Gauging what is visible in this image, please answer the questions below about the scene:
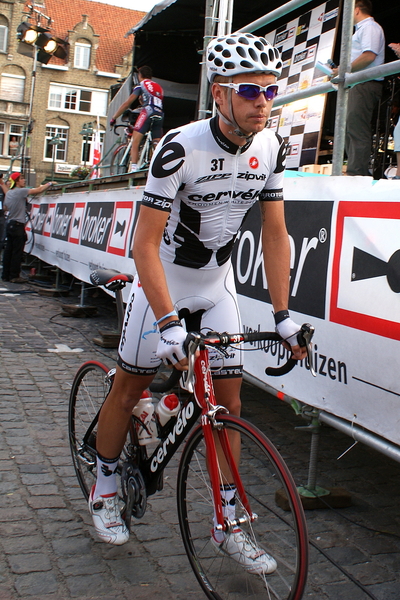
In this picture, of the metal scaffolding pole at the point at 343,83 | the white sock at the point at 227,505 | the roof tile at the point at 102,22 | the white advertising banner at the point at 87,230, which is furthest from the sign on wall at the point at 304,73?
the roof tile at the point at 102,22

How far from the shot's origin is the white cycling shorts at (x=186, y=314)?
2922mm

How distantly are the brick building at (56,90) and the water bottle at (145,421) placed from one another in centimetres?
5429

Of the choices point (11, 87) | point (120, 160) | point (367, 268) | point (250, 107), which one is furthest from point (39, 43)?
point (11, 87)

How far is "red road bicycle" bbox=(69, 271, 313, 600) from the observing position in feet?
7.61

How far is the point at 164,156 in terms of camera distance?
263cm

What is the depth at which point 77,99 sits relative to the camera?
5916 cm

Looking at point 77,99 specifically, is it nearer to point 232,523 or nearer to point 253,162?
point 253,162

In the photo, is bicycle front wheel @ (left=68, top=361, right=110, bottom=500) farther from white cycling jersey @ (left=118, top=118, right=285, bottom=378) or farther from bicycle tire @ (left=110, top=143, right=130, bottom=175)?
bicycle tire @ (left=110, top=143, right=130, bottom=175)

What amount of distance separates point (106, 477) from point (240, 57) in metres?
2.07

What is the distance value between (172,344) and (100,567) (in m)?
1.35

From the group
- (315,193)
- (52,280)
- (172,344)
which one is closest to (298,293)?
(315,193)

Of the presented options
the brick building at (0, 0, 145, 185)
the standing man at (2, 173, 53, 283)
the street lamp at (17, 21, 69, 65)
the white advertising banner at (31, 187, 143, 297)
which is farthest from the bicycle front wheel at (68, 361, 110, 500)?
the brick building at (0, 0, 145, 185)

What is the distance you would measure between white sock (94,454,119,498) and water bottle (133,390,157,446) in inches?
8.5

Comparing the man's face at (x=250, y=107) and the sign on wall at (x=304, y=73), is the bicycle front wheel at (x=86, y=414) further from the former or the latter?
the sign on wall at (x=304, y=73)
